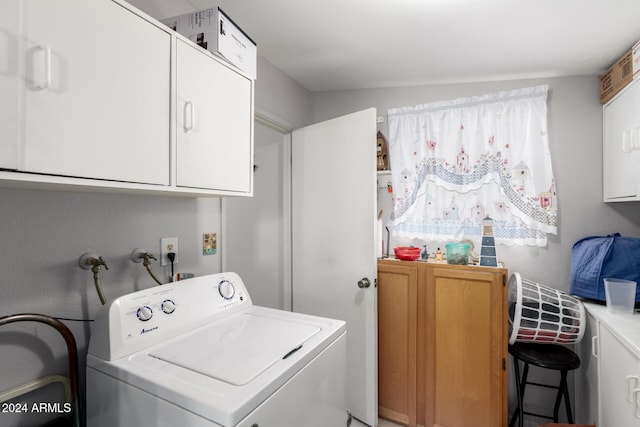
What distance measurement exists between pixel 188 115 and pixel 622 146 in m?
2.39

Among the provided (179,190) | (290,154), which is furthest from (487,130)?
(179,190)

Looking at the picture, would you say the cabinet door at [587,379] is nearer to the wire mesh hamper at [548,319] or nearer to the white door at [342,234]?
the wire mesh hamper at [548,319]

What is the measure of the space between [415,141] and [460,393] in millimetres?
1774

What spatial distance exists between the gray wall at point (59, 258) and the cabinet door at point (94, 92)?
1.12 ft

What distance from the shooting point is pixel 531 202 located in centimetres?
214

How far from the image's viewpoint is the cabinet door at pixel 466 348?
189cm

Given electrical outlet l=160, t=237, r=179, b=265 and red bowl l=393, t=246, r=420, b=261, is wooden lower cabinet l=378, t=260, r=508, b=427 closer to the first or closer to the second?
red bowl l=393, t=246, r=420, b=261

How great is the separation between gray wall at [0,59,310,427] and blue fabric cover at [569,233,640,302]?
239 cm

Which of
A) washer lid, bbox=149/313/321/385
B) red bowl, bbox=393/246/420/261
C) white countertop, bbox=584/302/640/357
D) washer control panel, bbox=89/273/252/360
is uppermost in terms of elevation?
red bowl, bbox=393/246/420/261

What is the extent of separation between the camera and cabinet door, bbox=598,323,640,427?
1.29 m

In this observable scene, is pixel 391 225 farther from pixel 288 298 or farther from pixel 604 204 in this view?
pixel 604 204

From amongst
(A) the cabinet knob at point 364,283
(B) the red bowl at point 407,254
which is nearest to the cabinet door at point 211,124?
(A) the cabinet knob at point 364,283

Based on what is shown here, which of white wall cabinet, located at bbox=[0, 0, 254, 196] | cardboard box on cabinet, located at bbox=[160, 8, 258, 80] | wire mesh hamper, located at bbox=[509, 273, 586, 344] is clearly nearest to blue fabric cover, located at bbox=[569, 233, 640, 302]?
wire mesh hamper, located at bbox=[509, 273, 586, 344]

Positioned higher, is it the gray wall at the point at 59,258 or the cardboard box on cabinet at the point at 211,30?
the cardboard box on cabinet at the point at 211,30
